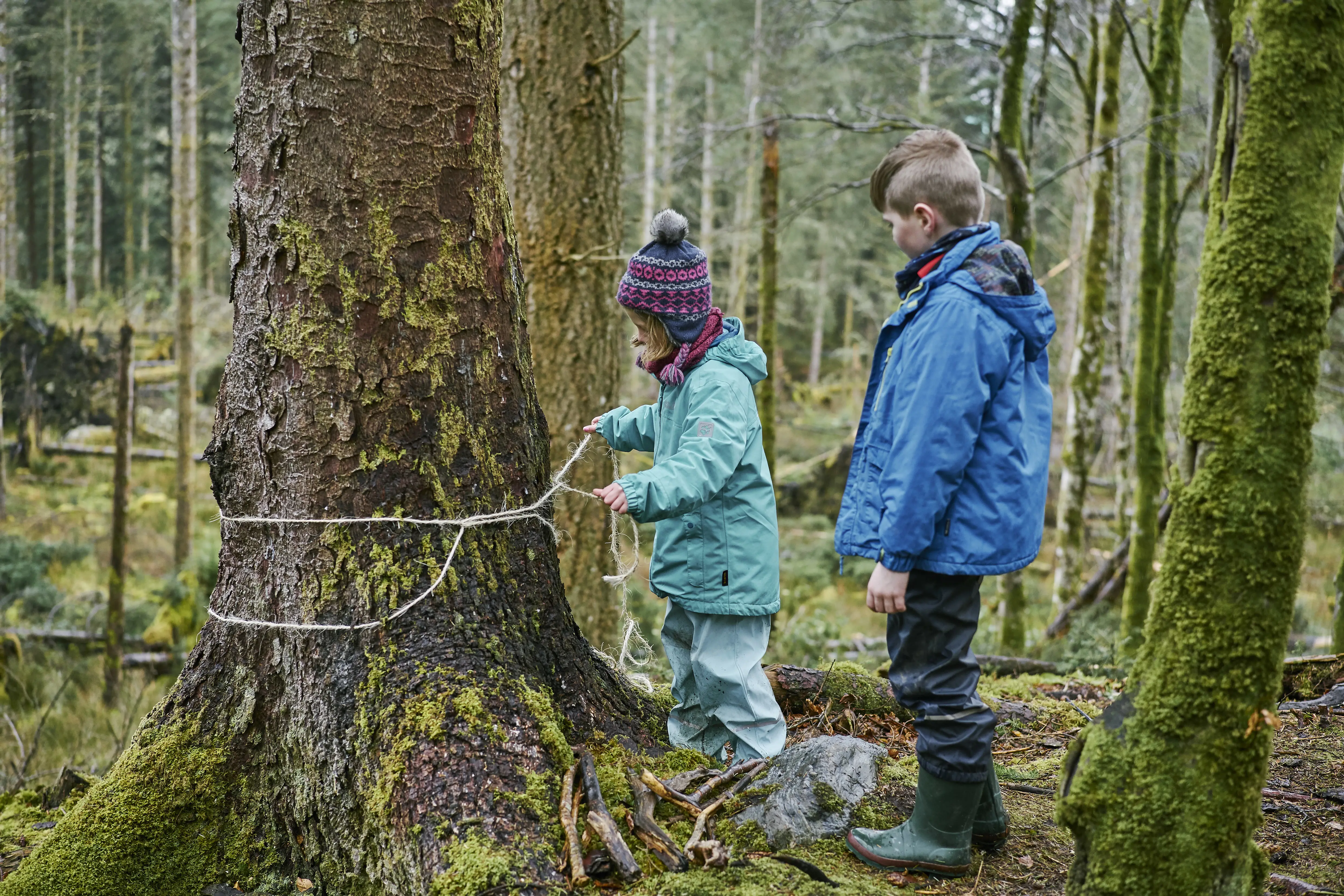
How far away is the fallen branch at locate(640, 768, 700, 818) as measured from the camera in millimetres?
2551

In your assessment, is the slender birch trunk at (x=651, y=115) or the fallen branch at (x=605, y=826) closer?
the fallen branch at (x=605, y=826)

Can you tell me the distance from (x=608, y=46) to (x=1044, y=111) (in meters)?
6.18

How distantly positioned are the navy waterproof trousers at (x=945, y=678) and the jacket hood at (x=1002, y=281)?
719mm

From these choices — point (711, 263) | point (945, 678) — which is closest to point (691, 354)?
point (945, 678)

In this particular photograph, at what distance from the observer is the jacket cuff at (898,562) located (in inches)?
91.3

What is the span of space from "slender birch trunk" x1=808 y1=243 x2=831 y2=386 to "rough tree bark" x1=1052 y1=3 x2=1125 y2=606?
2222cm

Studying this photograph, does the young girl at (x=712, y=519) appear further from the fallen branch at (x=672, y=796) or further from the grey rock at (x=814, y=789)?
the fallen branch at (x=672, y=796)

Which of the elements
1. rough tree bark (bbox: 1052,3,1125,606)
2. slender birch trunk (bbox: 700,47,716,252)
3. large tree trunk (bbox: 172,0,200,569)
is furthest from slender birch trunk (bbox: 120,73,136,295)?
rough tree bark (bbox: 1052,3,1125,606)

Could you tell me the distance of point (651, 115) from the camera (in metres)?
23.4

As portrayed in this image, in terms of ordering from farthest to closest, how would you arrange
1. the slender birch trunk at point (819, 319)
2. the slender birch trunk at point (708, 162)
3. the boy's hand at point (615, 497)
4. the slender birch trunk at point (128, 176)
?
the slender birch trunk at point (819, 319) < the slender birch trunk at point (128, 176) < the slender birch trunk at point (708, 162) < the boy's hand at point (615, 497)

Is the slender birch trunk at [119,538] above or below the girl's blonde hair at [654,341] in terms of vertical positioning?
below

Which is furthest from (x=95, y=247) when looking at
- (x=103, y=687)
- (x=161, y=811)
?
(x=161, y=811)

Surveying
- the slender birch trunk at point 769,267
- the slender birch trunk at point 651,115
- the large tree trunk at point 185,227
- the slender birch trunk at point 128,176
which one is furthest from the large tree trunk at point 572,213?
the slender birch trunk at point 128,176

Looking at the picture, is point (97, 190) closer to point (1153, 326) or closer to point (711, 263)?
point (711, 263)
